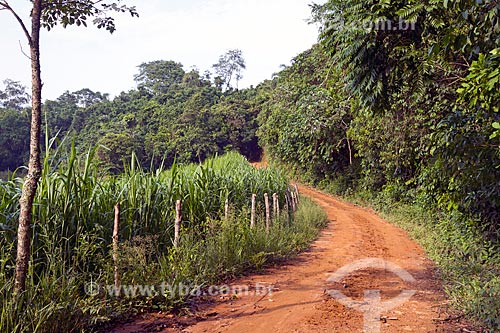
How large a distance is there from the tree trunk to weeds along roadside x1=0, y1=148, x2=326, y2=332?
0.70ft

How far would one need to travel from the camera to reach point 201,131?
1125 inches

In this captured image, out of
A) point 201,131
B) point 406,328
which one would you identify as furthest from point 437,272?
point 201,131

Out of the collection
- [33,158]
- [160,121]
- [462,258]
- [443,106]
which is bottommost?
[462,258]

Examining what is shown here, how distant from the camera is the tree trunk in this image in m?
3.21

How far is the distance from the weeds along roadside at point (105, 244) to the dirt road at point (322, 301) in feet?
1.38

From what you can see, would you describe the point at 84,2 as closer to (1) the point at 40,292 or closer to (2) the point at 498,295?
(1) the point at 40,292

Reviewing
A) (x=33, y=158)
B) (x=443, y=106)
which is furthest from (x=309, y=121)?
(x=33, y=158)

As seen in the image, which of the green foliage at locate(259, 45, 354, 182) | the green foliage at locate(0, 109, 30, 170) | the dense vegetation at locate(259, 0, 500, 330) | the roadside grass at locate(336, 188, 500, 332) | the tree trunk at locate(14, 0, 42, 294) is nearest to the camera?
the tree trunk at locate(14, 0, 42, 294)

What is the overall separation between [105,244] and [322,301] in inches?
111

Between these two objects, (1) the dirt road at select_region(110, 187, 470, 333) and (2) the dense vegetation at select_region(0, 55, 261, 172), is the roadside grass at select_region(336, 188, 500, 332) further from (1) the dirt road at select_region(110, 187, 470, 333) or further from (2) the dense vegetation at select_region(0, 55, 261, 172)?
(2) the dense vegetation at select_region(0, 55, 261, 172)

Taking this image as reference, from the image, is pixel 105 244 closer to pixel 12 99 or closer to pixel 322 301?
pixel 322 301

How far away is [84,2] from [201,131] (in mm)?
24952

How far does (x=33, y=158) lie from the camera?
322cm

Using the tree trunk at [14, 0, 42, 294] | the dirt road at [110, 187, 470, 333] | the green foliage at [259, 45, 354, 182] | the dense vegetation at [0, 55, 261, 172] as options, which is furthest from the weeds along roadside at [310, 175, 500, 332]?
the dense vegetation at [0, 55, 261, 172]
